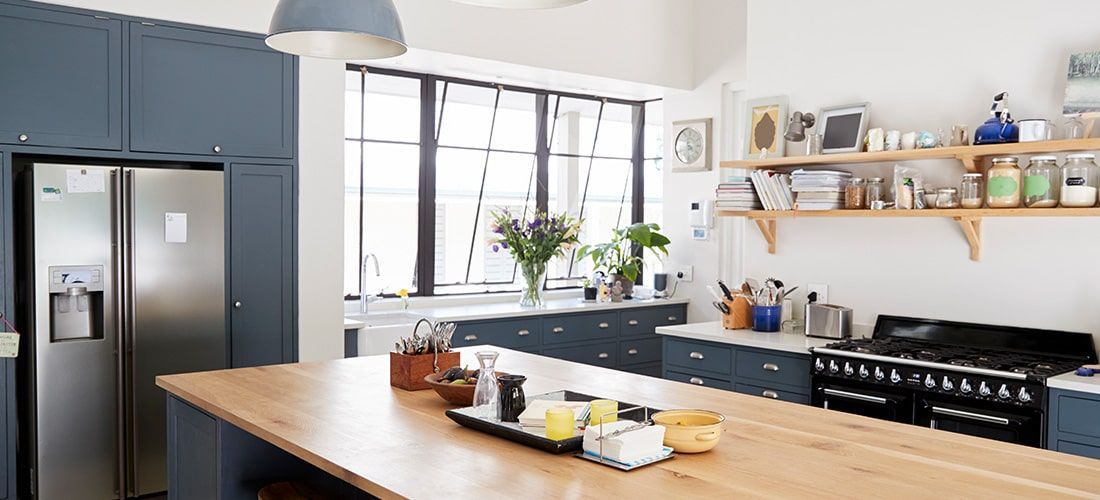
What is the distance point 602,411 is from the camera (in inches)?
84.7

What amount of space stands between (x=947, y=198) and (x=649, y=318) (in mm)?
2824

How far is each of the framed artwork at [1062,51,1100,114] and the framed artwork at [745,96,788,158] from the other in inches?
56.2

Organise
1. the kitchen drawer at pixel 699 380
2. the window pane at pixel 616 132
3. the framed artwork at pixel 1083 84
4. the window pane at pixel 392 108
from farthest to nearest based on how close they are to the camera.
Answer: the window pane at pixel 616 132
the window pane at pixel 392 108
the kitchen drawer at pixel 699 380
the framed artwork at pixel 1083 84

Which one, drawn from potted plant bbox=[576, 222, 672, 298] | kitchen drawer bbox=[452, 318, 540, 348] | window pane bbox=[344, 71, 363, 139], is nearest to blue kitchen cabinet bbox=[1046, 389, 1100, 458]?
kitchen drawer bbox=[452, 318, 540, 348]

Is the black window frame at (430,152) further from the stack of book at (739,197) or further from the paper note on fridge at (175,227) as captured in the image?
the stack of book at (739,197)

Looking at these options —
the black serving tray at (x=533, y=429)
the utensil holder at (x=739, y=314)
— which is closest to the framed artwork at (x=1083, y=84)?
the utensil holder at (x=739, y=314)

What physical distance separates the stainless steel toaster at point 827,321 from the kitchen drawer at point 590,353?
187 cm

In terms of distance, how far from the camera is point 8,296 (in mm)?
3885

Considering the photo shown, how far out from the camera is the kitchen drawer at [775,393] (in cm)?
414

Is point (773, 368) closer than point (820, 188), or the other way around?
point (773, 368)

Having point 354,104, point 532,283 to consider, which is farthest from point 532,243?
point 354,104

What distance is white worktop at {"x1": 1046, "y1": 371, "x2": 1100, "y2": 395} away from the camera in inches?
125

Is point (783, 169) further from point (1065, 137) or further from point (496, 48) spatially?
point (496, 48)

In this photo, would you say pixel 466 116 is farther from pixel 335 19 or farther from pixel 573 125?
pixel 335 19
